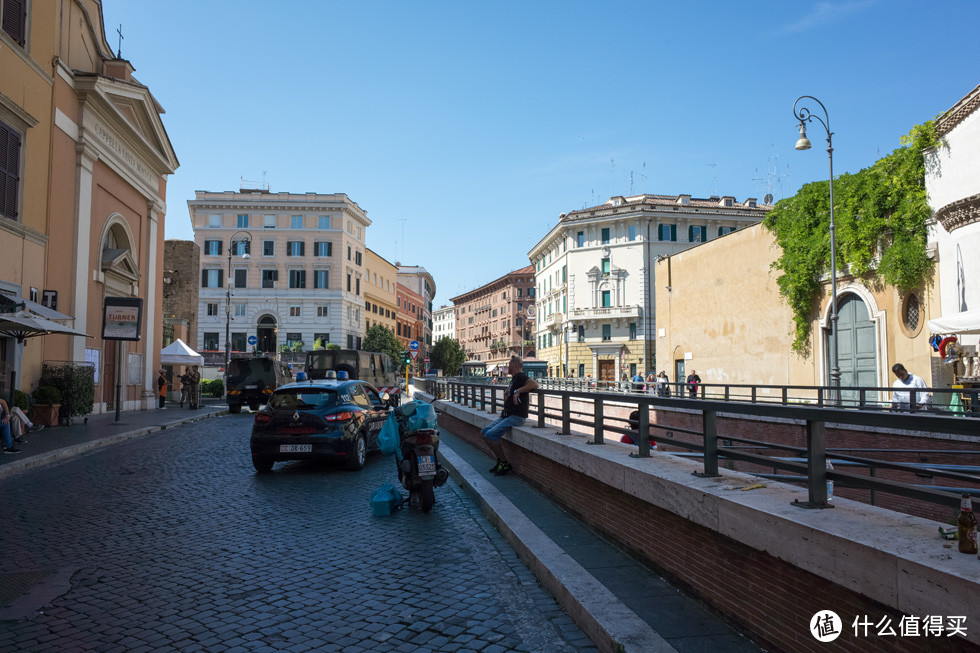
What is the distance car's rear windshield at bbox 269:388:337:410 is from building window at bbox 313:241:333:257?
5844cm

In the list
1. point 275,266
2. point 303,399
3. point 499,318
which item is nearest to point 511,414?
point 303,399

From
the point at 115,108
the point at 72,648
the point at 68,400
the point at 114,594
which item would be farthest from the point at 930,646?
the point at 115,108

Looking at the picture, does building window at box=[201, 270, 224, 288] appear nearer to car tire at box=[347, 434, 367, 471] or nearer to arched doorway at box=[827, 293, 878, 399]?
arched doorway at box=[827, 293, 878, 399]

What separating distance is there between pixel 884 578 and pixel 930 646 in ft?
0.86

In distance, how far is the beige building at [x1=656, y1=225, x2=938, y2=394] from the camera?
22.8 m

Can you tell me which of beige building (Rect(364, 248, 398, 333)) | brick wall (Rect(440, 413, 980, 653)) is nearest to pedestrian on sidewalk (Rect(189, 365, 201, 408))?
brick wall (Rect(440, 413, 980, 653))

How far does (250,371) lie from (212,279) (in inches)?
1668

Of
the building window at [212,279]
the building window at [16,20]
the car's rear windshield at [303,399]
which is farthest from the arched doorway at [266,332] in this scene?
the car's rear windshield at [303,399]

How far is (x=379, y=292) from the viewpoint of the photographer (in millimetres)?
84500

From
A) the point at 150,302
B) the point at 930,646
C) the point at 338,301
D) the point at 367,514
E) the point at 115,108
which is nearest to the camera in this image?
the point at 930,646

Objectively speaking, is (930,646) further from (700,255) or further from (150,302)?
(700,255)

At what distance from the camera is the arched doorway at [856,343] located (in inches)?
939

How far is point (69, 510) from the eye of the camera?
316 inches

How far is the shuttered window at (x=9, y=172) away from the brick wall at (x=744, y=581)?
57.9 ft
